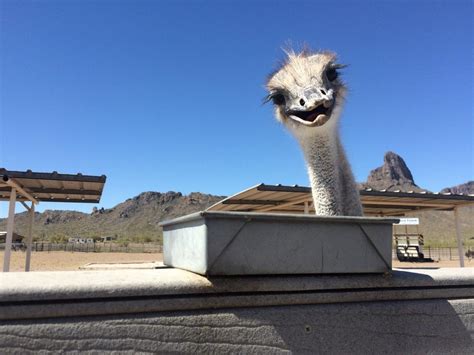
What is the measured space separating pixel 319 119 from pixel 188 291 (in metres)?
1.30

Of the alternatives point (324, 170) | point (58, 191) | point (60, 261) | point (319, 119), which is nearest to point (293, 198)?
point (58, 191)

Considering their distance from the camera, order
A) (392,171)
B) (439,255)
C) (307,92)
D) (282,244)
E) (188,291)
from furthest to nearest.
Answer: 1. (392,171)
2. (439,255)
3. (307,92)
4. (282,244)
5. (188,291)

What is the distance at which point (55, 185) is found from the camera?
9.13 m

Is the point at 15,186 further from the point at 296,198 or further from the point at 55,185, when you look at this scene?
the point at 296,198

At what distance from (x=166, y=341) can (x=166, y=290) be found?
0.46ft

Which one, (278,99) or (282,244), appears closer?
(282,244)

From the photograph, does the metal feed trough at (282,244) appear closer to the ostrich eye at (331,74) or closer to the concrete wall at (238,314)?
the concrete wall at (238,314)

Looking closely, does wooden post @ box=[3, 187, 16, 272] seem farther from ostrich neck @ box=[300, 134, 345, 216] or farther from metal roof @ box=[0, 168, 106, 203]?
ostrich neck @ box=[300, 134, 345, 216]

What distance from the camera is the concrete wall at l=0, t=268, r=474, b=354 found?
113 cm

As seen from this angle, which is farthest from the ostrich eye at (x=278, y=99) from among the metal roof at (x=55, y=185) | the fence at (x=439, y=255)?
the fence at (x=439, y=255)

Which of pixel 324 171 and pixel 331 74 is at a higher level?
pixel 331 74

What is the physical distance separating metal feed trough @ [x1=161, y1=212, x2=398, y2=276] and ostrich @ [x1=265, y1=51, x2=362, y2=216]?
78cm

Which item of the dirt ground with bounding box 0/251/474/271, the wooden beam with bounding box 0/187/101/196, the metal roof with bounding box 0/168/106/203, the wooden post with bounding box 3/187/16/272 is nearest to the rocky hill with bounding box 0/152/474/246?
the dirt ground with bounding box 0/251/474/271

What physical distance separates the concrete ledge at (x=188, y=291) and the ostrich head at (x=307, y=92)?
1.03m
